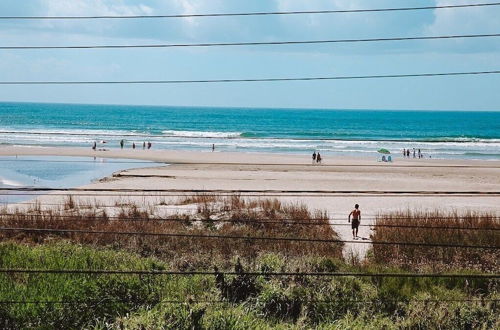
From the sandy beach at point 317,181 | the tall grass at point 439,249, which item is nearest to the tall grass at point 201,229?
the sandy beach at point 317,181

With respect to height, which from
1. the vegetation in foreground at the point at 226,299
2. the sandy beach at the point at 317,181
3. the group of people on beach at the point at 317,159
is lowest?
the vegetation in foreground at the point at 226,299

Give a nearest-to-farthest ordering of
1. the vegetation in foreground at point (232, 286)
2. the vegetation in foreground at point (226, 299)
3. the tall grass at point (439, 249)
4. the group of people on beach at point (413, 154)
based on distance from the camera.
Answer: the vegetation in foreground at point (226, 299), the vegetation in foreground at point (232, 286), the tall grass at point (439, 249), the group of people on beach at point (413, 154)

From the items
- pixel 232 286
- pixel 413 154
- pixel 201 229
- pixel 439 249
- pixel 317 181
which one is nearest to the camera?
pixel 232 286

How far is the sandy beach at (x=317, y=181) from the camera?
33.8 meters

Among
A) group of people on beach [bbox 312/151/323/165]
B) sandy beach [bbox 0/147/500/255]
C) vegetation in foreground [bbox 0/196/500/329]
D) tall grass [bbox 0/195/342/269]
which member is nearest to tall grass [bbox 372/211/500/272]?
vegetation in foreground [bbox 0/196/500/329]

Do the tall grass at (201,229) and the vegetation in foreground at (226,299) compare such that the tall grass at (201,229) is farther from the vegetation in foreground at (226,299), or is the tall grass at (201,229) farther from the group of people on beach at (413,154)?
the group of people on beach at (413,154)

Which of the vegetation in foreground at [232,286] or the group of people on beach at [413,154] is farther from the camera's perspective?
the group of people on beach at [413,154]

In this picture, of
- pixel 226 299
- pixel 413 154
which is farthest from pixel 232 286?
pixel 413 154

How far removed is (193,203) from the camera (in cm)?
3203

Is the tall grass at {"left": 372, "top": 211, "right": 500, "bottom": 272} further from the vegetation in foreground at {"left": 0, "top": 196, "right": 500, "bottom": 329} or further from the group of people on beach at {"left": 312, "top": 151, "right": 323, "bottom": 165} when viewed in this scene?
the group of people on beach at {"left": 312, "top": 151, "right": 323, "bottom": 165}

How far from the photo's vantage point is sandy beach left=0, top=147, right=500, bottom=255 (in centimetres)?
3381

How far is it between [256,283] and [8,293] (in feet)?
19.1

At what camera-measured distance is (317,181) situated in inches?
1810

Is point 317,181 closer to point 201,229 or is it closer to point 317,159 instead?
point 317,159
